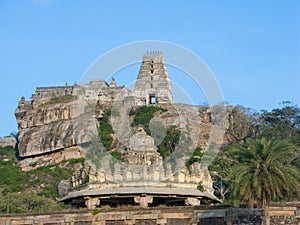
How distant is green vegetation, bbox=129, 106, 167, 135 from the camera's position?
396 ft

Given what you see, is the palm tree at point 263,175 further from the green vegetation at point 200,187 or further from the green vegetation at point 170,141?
the green vegetation at point 170,141

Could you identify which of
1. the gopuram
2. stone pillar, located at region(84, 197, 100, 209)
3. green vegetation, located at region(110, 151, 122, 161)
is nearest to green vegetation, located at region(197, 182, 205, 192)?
the gopuram

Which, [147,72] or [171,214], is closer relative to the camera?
[171,214]

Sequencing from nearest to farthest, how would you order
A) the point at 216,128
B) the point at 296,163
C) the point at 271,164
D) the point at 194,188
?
the point at 271,164 < the point at 194,188 < the point at 296,163 < the point at 216,128

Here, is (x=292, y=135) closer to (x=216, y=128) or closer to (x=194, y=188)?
(x=216, y=128)

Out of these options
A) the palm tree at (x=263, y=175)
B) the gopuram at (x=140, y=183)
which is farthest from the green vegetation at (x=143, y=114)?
the palm tree at (x=263, y=175)

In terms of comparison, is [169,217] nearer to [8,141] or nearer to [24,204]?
[24,204]

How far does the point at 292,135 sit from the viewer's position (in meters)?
107

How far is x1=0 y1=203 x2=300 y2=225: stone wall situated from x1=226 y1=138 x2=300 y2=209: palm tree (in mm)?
766

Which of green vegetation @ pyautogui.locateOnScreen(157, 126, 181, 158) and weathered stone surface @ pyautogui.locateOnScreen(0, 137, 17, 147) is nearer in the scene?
green vegetation @ pyautogui.locateOnScreen(157, 126, 181, 158)

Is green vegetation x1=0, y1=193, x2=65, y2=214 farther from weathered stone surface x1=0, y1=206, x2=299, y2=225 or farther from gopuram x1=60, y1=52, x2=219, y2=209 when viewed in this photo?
weathered stone surface x1=0, y1=206, x2=299, y2=225

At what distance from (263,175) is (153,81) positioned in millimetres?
90934

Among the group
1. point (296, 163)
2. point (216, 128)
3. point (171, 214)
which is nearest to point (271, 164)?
point (171, 214)

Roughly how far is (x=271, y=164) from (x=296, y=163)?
4391 centimetres
